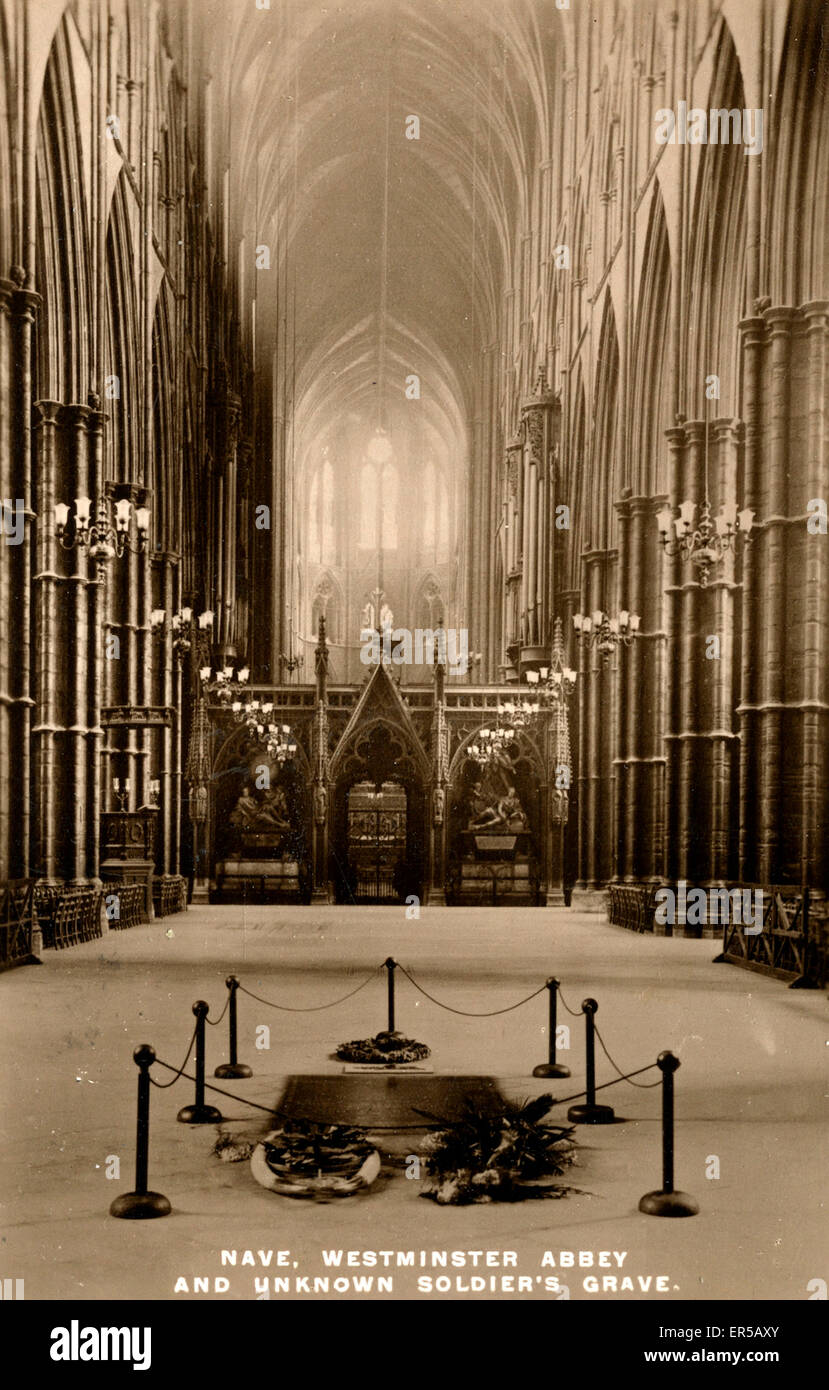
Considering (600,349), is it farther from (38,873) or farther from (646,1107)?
(646,1107)

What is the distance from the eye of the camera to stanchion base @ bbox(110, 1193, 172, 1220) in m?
5.85

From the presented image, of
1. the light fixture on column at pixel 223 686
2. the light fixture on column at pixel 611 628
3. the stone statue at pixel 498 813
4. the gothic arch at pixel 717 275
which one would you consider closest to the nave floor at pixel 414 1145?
the light fixture on column at pixel 611 628

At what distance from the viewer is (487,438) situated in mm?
49125

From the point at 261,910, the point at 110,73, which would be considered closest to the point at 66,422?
the point at 110,73

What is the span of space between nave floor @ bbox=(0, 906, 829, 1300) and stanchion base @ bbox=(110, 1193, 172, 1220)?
0.09 meters

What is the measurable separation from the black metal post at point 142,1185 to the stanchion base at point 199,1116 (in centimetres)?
158

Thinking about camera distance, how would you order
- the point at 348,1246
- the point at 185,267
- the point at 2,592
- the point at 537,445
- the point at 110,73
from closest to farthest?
the point at 348,1246 → the point at 2,592 → the point at 110,73 → the point at 185,267 → the point at 537,445

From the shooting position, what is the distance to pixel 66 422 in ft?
60.9

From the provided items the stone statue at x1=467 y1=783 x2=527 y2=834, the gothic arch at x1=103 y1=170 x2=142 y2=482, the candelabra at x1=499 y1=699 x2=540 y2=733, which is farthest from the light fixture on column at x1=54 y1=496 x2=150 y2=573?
the stone statue at x1=467 y1=783 x2=527 y2=834

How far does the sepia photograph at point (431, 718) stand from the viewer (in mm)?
5934

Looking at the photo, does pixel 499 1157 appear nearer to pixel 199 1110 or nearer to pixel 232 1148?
pixel 232 1148

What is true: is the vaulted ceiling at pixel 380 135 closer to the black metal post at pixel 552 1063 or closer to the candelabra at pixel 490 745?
the candelabra at pixel 490 745

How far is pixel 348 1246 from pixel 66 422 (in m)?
15.1

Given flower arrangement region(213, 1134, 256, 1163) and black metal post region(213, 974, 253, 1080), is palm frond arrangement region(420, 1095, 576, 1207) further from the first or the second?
black metal post region(213, 974, 253, 1080)
